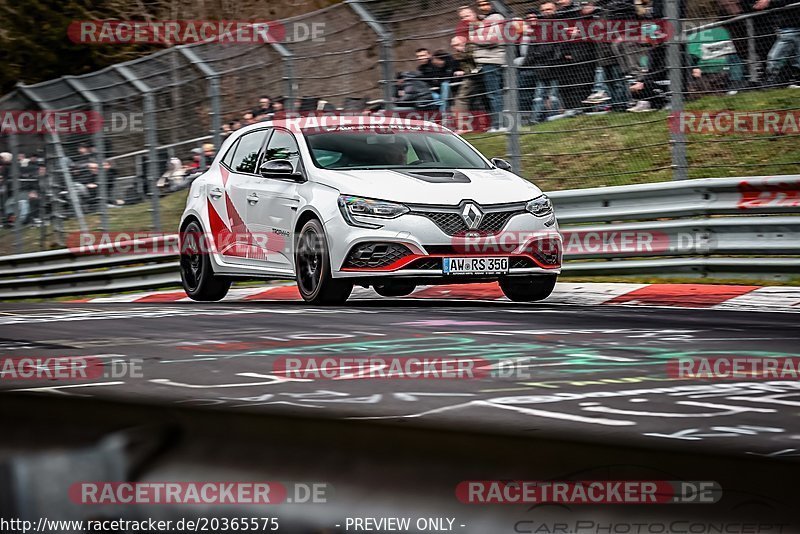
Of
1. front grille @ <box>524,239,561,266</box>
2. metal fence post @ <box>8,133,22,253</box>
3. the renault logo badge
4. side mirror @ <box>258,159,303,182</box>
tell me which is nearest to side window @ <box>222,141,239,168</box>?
side mirror @ <box>258,159,303,182</box>

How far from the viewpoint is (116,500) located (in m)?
2.19

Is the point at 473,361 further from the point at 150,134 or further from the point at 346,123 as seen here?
the point at 150,134

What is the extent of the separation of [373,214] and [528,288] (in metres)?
1.66

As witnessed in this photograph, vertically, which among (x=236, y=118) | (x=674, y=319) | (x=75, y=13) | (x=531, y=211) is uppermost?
(x=75, y=13)

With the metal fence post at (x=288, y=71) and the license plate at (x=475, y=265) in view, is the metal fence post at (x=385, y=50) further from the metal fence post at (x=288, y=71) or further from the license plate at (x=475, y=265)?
the license plate at (x=475, y=265)

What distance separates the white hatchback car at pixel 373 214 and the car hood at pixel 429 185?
0.4 inches

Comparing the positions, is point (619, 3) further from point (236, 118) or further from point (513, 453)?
point (513, 453)

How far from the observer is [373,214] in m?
8.95

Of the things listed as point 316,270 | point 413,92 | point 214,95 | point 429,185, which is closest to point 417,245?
point 429,185

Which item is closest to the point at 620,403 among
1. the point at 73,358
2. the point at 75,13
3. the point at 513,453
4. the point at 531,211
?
the point at 513,453

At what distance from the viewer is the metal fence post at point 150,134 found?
53.7 feet

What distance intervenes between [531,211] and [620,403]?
20.1 feet

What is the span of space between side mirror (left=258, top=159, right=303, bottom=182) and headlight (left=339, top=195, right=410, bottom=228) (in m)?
0.77

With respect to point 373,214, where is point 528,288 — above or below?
below
